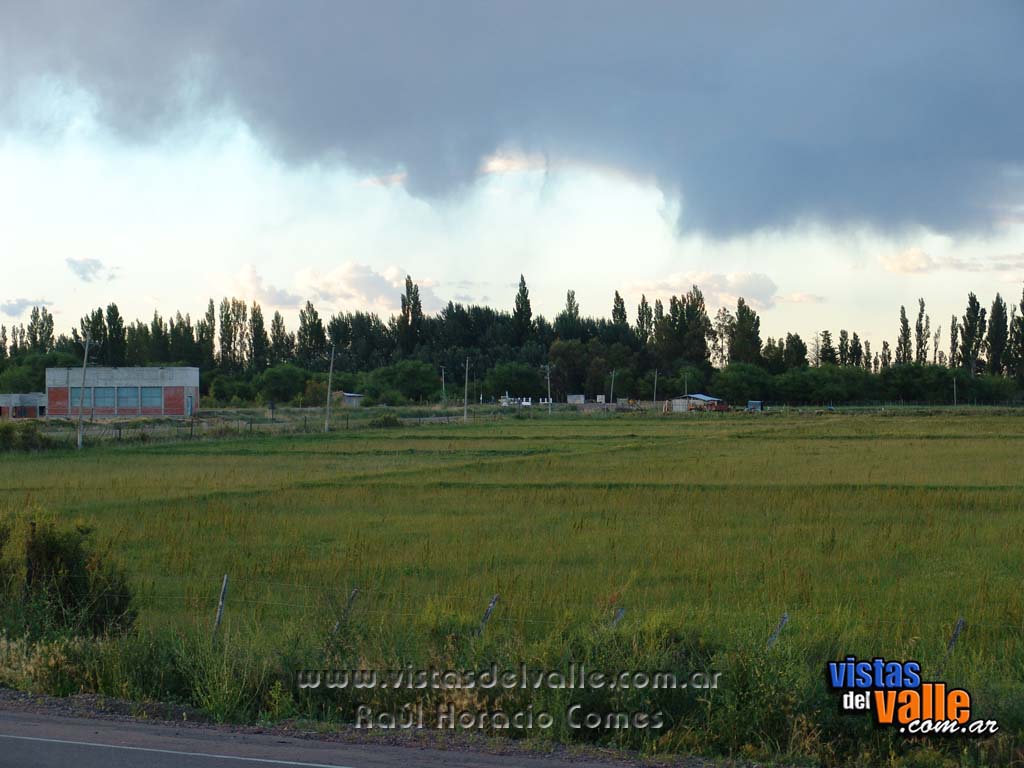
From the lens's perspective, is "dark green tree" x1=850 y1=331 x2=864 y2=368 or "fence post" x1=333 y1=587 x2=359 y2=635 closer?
"fence post" x1=333 y1=587 x2=359 y2=635

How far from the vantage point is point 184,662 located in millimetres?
11547

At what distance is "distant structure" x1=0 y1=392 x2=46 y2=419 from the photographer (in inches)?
4424

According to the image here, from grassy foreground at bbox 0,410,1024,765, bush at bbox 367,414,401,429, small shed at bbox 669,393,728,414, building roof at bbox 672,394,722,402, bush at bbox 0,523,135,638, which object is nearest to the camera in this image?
grassy foreground at bbox 0,410,1024,765

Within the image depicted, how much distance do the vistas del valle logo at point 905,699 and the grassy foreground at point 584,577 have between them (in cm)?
15

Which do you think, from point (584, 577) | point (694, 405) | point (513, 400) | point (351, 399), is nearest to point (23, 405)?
point (351, 399)

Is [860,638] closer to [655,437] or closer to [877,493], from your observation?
[877,493]

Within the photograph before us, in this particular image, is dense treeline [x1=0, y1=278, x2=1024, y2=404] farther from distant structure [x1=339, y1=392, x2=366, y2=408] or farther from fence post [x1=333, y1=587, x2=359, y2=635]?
fence post [x1=333, y1=587, x2=359, y2=635]

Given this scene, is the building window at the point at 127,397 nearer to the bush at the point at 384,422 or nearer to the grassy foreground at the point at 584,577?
the bush at the point at 384,422

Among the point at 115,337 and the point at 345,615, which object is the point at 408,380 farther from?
the point at 345,615

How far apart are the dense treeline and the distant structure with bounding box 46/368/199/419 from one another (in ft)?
89.2

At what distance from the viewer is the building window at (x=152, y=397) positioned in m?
104

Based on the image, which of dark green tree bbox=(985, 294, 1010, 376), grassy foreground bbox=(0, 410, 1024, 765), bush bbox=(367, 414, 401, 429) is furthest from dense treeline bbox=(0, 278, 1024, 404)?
grassy foreground bbox=(0, 410, 1024, 765)

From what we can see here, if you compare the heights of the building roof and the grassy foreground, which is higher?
the building roof

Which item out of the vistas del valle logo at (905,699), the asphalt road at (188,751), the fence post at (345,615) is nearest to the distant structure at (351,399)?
the fence post at (345,615)
